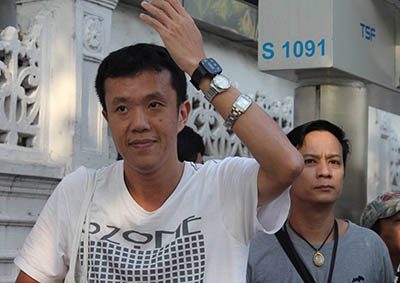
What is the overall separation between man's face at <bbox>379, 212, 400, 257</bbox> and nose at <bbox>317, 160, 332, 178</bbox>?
3.18 ft

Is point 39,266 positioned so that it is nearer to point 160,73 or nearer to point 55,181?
point 160,73

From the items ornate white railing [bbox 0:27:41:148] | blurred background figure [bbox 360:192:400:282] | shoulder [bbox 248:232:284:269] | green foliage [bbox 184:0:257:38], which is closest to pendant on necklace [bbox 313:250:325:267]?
shoulder [bbox 248:232:284:269]

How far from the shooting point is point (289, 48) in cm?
519

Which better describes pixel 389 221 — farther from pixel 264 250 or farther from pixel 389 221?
pixel 264 250

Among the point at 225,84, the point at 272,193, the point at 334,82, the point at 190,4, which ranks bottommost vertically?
the point at 272,193

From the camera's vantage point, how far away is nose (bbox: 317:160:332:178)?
3898mm

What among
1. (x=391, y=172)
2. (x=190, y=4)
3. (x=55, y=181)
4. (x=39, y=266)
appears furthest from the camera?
(x=391, y=172)

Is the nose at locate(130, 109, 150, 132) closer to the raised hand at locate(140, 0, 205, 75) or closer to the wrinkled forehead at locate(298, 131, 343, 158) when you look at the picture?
the raised hand at locate(140, 0, 205, 75)

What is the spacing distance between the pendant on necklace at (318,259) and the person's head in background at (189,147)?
183cm

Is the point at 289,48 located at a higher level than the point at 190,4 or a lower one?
lower

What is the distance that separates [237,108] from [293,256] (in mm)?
1345

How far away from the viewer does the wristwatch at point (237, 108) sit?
99.8 inches

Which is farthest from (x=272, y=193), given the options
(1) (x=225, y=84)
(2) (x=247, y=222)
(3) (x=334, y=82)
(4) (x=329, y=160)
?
(3) (x=334, y=82)

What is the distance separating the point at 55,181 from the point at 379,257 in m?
2.96
